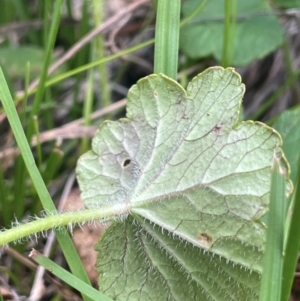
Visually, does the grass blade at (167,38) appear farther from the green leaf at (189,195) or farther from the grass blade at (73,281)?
the grass blade at (73,281)

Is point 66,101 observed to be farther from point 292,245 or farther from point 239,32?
point 292,245

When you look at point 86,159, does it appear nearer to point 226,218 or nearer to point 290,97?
point 226,218

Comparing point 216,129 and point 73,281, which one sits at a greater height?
point 216,129

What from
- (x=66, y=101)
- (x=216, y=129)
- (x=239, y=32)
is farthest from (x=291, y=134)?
(x=66, y=101)

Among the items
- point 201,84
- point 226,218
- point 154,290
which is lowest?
point 154,290

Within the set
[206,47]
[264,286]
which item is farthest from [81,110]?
[264,286]

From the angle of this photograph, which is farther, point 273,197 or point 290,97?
point 290,97

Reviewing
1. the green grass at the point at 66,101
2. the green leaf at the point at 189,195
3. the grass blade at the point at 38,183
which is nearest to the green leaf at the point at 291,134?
the green grass at the point at 66,101
